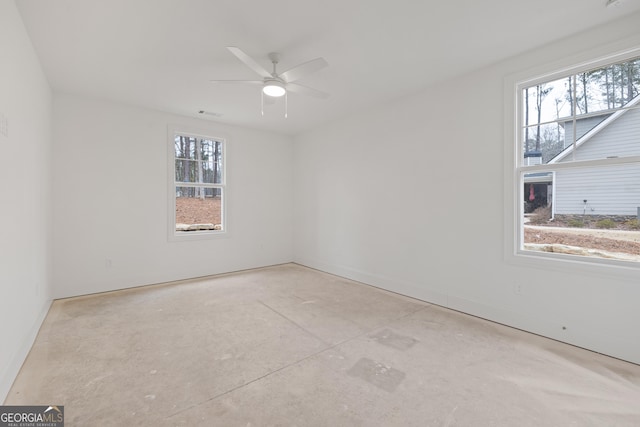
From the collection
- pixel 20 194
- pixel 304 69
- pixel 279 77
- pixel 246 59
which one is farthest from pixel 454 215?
pixel 20 194

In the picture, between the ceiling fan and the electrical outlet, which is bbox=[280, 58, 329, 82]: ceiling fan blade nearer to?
the ceiling fan

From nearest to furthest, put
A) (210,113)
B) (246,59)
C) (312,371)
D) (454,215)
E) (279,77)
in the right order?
(312,371) < (246,59) < (279,77) < (454,215) < (210,113)

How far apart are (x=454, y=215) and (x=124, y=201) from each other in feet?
15.0

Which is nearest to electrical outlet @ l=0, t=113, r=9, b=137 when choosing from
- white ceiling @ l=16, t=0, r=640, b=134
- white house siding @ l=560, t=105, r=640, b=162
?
white ceiling @ l=16, t=0, r=640, b=134

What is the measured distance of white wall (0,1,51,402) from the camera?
6.33 feet

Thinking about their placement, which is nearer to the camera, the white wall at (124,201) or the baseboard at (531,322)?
the baseboard at (531,322)

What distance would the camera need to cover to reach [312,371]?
6.95 ft

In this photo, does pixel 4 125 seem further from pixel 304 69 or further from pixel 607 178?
pixel 607 178

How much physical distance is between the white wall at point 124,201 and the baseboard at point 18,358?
1.03m

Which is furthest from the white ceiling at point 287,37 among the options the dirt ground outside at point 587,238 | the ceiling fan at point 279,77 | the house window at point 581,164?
the dirt ground outside at point 587,238

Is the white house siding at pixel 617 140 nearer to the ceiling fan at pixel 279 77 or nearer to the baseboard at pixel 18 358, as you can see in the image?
the ceiling fan at pixel 279 77

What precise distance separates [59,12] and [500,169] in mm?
4109

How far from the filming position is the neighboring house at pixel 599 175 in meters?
2.32

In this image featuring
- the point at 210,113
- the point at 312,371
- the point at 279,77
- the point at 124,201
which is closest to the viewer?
the point at 312,371
